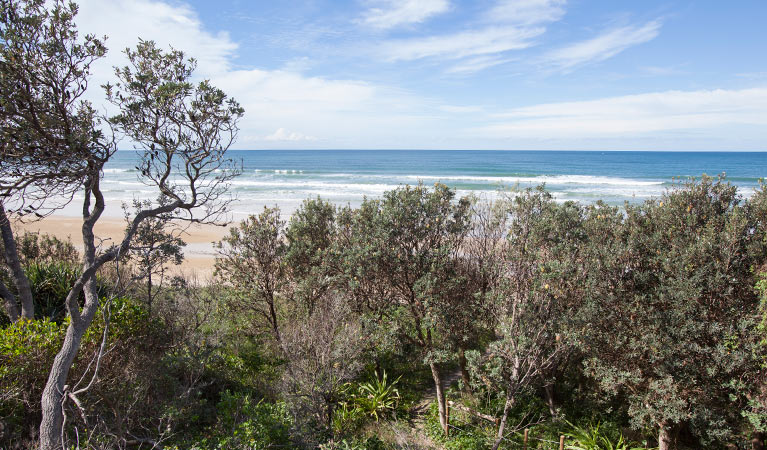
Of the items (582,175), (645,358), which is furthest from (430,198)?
(582,175)

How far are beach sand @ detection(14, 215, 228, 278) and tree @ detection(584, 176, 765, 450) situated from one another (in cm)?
1707

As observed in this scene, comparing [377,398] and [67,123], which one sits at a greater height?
[67,123]

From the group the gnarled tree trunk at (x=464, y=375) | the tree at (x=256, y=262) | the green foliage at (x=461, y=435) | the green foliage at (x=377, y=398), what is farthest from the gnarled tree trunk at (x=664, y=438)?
the tree at (x=256, y=262)

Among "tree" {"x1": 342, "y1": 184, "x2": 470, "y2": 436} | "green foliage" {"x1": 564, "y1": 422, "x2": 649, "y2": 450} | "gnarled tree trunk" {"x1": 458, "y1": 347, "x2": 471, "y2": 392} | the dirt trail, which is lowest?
the dirt trail

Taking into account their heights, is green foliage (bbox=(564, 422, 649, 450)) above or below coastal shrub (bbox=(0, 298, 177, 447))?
below

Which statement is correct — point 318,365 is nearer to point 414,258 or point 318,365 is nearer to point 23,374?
point 414,258

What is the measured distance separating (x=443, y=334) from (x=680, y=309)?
13.9 feet

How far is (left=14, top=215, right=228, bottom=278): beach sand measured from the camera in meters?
21.6

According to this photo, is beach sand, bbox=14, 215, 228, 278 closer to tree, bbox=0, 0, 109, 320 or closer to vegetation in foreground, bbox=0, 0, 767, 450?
vegetation in foreground, bbox=0, 0, 767, 450

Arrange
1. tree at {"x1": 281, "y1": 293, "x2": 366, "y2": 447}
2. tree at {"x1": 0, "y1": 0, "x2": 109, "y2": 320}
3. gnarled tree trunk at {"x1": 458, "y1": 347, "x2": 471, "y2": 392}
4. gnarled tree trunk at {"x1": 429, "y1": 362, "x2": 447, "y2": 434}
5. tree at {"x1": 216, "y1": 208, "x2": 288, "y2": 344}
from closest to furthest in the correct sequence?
tree at {"x1": 0, "y1": 0, "x2": 109, "y2": 320} → tree at {"x1": 281, "y1": 293, "x2": 366, "y2": 447} → gnarled tree trunk at {"x1": 429, "y1": 362, "x2": 447, "y2": 434} → gnarled tree trunk at {"x1": 458, "y1": 347, "x2": 471, "y2": 392} → tree at {"x1": 216, "y1": 208, "x2": 288, "y2": 344}

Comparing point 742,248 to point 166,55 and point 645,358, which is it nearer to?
point 645,358

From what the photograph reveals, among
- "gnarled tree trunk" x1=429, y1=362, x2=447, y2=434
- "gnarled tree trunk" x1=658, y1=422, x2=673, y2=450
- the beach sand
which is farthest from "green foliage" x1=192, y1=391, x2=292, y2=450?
the beach sand

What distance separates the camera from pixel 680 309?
22.3ft

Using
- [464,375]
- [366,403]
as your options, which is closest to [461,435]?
[464,375]
